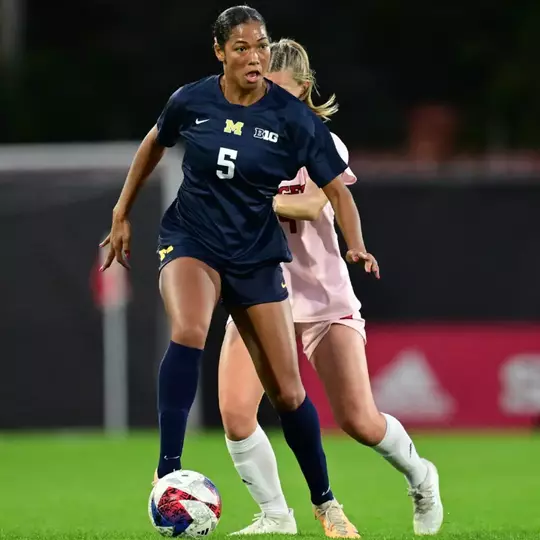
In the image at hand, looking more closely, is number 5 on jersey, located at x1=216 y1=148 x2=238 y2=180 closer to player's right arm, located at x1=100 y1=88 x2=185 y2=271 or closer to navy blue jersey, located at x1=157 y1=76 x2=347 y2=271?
navy blue jersey, located at x1=157 y1=76 x2=347 y2=271

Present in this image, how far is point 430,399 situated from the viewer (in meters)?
14.2

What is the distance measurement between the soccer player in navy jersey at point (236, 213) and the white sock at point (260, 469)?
1.49 ft

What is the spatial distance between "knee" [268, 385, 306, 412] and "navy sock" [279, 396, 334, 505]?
3cm

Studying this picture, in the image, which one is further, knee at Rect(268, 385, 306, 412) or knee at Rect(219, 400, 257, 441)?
knee at Rect(219, 400, 257, 441)

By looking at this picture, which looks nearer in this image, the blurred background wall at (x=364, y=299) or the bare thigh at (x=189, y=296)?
the bare thigh at (x=189, y=296)

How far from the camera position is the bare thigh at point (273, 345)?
616 centimetres

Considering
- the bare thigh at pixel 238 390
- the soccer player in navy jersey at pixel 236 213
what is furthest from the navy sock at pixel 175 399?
the bare thigh at pixel 238 390

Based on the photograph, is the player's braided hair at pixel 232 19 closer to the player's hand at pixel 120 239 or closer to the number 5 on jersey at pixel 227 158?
the number 5 on jersey at pixel 227 158

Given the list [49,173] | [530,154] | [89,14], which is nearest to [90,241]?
[49,173]

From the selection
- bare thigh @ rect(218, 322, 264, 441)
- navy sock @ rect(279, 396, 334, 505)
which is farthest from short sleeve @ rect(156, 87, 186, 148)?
navy sock @ rect(279, 396, 334, 505)

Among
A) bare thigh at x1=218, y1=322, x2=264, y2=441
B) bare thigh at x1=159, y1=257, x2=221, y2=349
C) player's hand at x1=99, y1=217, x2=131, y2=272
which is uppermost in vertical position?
player's hand at x1=99, y1=217, x2=131, y2=272

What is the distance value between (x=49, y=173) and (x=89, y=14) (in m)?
14.0

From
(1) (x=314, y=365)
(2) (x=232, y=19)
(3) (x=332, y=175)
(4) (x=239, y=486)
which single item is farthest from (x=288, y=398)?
(4) (x=239, y=486)

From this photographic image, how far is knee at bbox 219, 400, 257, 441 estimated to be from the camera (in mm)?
6617
